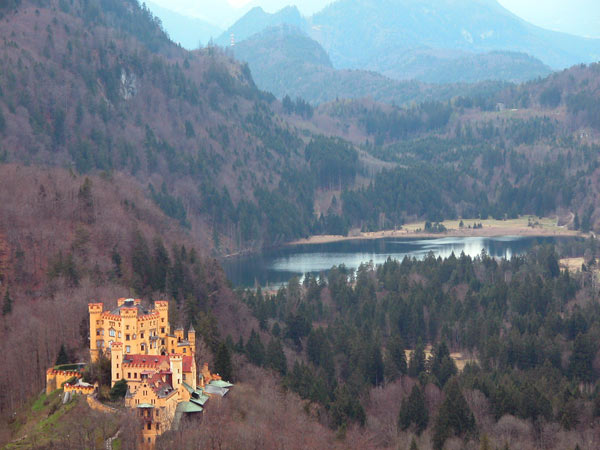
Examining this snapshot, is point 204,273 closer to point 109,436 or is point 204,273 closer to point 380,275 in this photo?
point 380,275

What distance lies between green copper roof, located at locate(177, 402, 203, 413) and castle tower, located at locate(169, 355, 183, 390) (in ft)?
3.64

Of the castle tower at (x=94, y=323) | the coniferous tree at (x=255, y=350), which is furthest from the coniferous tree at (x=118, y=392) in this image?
the coniferous tree at (x=255, y=350)

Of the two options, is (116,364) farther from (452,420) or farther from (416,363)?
(416,363)

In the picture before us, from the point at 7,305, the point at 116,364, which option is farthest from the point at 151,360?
the point at 7,305

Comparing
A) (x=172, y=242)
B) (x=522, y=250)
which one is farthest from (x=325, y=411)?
(x=522, y=250)

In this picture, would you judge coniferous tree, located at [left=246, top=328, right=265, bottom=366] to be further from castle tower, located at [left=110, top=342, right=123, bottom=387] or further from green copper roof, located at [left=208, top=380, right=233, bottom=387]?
castle tower, located at [left=110, top=342, right=123, bottom=387]

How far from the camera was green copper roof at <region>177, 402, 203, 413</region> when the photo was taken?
65500 mm

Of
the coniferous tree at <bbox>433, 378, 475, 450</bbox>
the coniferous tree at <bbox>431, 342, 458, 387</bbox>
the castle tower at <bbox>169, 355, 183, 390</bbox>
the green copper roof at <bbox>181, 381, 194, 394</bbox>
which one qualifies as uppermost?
the castle tower at <bbox>169, 355, 183, 390</bbox>

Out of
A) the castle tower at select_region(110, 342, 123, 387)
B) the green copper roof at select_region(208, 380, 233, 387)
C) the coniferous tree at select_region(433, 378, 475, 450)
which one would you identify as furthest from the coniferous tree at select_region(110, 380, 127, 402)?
the coniferous tree at select_region(433, 378, 475, 450)

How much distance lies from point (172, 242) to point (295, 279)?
21047 millimetres

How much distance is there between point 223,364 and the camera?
78.7 m

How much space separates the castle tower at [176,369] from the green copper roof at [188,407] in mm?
1110

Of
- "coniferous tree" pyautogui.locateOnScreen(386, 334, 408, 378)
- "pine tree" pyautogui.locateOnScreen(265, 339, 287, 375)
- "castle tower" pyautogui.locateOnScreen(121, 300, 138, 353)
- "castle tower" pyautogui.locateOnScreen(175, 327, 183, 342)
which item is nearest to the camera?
"castle tower" pyautogui.locateOnScreen(121, 300, 138, 353)

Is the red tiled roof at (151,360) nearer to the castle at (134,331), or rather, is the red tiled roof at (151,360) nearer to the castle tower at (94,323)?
the castle at (134,331)
